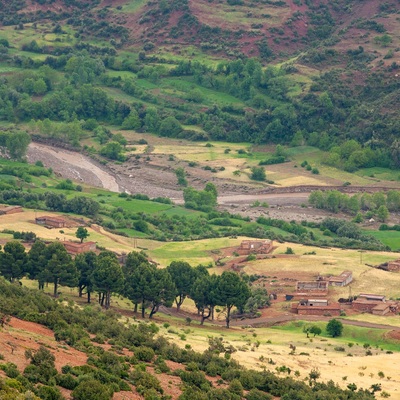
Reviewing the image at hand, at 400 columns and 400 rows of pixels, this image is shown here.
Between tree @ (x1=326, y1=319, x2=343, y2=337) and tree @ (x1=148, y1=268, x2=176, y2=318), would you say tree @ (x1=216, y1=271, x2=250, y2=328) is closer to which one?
tree @ (x1=148, y1=268, x2=176, y2=318)

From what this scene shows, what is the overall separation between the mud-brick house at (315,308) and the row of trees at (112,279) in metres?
4.27

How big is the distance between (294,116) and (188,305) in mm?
90175

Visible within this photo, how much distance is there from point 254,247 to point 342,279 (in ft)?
52.3

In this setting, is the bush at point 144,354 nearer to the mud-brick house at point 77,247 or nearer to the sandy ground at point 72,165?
the mud-brick house at point 77,247

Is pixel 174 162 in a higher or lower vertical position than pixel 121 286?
higher

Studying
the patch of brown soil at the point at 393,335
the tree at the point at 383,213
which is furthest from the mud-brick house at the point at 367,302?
the tree at the point at 383,213

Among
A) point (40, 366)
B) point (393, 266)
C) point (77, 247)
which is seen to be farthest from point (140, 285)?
point (40, 366)

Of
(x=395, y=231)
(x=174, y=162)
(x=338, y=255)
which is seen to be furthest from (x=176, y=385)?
(x=174, y=162)

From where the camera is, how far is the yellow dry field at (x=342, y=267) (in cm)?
10667

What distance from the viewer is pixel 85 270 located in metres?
97.1

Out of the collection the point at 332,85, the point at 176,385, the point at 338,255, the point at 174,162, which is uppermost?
the point at 332,85

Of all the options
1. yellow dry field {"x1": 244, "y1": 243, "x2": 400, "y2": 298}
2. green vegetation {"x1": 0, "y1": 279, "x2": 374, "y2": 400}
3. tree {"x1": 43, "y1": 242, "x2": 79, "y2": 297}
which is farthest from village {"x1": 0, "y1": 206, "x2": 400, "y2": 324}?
green vegetation {"x1": 0, "y1": 279, "x2": 374, "y2": 400}

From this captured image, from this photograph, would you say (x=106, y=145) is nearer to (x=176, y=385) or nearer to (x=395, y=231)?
(x=395, y=231)

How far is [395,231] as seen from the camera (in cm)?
14725
